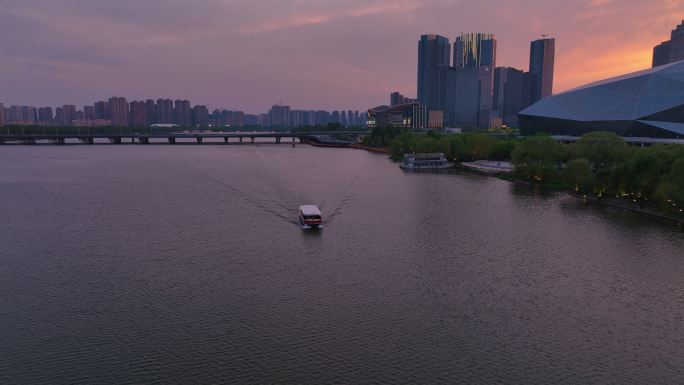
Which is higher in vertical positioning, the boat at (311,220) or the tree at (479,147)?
the tree at (479,147)

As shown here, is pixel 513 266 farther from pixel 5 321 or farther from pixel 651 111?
pixel 651 111

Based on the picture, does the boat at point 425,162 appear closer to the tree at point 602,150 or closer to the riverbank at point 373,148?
the tree at point 602,150

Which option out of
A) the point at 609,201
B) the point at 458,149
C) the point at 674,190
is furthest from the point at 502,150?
the point at 674,190

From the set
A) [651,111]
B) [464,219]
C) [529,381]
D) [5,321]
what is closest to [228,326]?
[5,321]

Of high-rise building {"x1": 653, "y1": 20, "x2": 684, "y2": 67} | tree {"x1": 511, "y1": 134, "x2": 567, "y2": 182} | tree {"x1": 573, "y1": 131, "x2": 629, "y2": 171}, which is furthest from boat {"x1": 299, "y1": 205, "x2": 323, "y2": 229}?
high-rise building {"x1": 653, "y1": 20, "x2": 684, "y2": 67}

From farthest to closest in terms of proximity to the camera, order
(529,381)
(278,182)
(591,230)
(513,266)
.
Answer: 1. (278,182)
2. (591,230)
3. (513,266)
4. (529,381)

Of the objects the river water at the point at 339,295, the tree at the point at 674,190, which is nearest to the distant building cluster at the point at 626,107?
the river water at the point at 339,295
